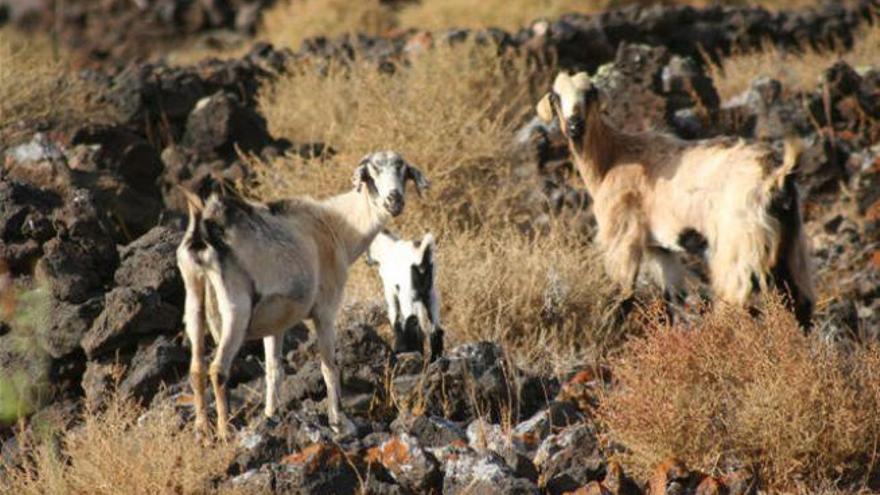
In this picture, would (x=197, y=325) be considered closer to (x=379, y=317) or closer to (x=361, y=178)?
(x=361, y=178)

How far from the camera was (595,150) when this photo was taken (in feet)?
45.3

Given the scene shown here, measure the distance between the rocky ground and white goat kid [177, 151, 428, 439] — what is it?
0.29 meters

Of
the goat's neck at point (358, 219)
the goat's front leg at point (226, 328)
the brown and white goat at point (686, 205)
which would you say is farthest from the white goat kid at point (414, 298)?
the goat's front leg at point (226, 328)

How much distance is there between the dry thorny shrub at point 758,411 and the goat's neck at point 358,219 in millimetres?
1916

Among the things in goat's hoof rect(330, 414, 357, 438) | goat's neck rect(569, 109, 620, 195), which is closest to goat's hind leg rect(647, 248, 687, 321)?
goat's neck rect(569, 109, 620, 195)

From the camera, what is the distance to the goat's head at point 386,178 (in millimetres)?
11148

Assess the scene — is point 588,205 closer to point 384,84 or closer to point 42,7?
point 384,84

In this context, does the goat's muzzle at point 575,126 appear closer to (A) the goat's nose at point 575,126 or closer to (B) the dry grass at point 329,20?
(A) the goat's nose at point 575,126

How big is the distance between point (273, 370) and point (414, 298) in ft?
5.27

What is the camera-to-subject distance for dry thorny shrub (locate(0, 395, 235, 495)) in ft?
29.3

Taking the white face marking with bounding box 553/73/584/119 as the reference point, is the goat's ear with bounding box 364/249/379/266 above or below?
below

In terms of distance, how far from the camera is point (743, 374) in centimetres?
1003

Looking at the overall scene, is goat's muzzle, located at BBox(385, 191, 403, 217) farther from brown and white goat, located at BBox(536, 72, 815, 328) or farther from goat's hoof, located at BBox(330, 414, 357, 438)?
brown and white goat, located at BBox(536, 72, 815, 328)

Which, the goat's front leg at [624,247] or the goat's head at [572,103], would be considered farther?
the goat's head at [572,103]
